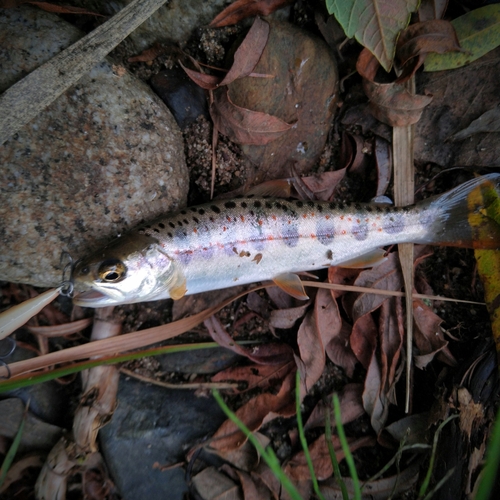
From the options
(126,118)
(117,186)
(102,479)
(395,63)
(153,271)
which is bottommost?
(102,479)

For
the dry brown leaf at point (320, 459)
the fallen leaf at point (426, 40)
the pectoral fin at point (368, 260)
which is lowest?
the dry brown leaf at point (320, 459)

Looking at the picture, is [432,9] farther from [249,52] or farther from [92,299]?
[92,299]

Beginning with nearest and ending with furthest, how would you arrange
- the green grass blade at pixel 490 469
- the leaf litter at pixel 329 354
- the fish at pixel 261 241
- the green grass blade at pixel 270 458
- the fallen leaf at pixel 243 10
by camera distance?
the green grass blade at pixel 490 469 < the green grass blade at pixel 270 458 < the fish at pixel 261 241 < the fallen leaf at pixel 243 10 < the leaf litter at pixel 329 354

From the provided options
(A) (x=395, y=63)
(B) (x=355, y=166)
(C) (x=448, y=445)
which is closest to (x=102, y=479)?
(C) (x=448, y=445)

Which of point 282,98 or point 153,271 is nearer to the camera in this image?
point 153,271

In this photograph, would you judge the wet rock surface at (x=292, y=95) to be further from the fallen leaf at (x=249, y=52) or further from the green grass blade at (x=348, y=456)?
the green grass blade at (x=348, y=456)

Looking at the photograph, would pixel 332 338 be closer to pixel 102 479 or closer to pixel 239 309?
pixel 239 309

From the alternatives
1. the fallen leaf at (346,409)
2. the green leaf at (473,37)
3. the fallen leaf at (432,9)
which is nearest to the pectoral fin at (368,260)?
the fallen leaf at (346,409)
